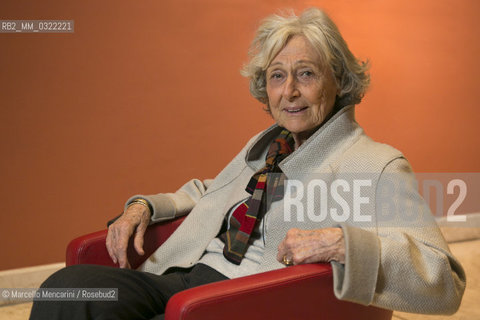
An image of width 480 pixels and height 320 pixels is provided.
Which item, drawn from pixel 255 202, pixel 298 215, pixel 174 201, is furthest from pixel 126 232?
pixel 298 215

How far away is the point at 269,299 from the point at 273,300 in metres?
0.01

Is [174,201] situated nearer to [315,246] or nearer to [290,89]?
[290,89]

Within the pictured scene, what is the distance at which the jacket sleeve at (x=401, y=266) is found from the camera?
128 centimetres

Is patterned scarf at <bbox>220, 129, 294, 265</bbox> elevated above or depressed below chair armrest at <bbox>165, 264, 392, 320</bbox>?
above

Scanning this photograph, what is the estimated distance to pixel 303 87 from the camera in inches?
68.9

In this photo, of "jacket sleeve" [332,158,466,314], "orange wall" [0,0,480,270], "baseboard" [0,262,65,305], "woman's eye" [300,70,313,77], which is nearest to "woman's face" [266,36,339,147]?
"woman's eye" [300,70,313,77]

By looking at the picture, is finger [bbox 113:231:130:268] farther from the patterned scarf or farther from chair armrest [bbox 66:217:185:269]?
the patterned scarf

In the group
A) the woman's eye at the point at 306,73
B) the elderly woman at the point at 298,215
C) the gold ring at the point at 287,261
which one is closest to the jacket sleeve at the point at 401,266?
the elderly woman at the point at 298,215

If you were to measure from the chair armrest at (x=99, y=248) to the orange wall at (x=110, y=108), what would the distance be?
3.24 ft

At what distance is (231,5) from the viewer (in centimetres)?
305

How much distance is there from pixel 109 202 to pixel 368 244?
1874mm

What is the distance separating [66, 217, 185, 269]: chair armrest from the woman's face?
2.03 ft

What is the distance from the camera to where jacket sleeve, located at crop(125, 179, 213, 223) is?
6.39 feet

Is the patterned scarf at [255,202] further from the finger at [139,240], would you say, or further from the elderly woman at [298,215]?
the finger at [139,240]
